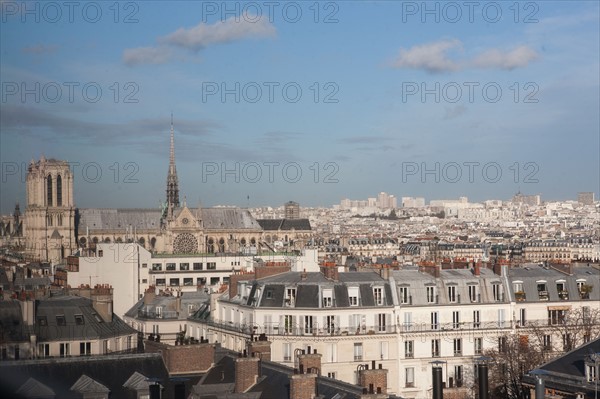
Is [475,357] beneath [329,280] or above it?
beneath

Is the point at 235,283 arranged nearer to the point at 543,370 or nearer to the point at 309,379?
the point at 543,370

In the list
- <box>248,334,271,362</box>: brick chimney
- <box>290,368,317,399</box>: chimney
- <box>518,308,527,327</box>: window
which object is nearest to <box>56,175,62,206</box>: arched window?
<box>518,308,527,327</box>: window

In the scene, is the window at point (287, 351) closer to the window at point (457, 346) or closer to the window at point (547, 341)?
the window at point (457, 346)

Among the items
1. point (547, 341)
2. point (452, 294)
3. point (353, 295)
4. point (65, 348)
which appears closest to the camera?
point (65, 348)

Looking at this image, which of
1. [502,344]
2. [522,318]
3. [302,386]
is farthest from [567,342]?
[302,386]

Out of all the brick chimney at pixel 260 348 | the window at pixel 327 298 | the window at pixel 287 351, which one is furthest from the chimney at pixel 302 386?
the window at pixel 327 298

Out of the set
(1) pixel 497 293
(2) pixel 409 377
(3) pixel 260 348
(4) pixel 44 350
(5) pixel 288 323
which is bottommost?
(2) pixel 409 377

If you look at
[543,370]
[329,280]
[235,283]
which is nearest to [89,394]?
[543,370]

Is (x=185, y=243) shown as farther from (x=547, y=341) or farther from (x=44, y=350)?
(x=44, y=350)
